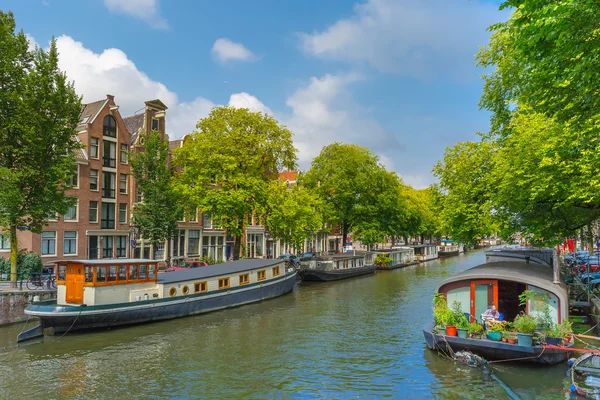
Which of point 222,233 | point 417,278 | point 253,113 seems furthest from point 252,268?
point 417,278

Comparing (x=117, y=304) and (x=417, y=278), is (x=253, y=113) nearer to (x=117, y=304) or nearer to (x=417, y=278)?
(x=117, y=304)

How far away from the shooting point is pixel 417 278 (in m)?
51.4

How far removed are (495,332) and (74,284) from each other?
2030 centimetres

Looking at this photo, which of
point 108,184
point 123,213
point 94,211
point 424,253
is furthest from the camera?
point 424,253

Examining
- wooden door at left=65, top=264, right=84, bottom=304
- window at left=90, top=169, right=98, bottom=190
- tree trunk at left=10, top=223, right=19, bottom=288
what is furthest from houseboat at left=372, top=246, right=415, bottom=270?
tree trunk at left=10, top=223, right=19, bottom=288

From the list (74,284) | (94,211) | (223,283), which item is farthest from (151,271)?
(94,211)

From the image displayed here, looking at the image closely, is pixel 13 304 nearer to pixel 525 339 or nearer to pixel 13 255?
pixel 13 255

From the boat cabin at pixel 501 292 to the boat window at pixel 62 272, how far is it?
62.7ft

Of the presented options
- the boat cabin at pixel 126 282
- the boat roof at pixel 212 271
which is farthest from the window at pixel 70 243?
the boat cabin at pixel 126 282

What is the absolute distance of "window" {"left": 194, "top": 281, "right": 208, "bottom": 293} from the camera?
29047mm

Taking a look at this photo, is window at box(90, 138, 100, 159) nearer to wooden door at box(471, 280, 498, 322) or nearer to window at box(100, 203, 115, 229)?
window at box(100, 203, 115, 229)

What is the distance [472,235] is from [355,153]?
3115cm

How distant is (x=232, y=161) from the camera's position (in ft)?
131

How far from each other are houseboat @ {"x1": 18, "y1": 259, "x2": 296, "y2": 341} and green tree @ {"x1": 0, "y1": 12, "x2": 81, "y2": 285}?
16.0ft
